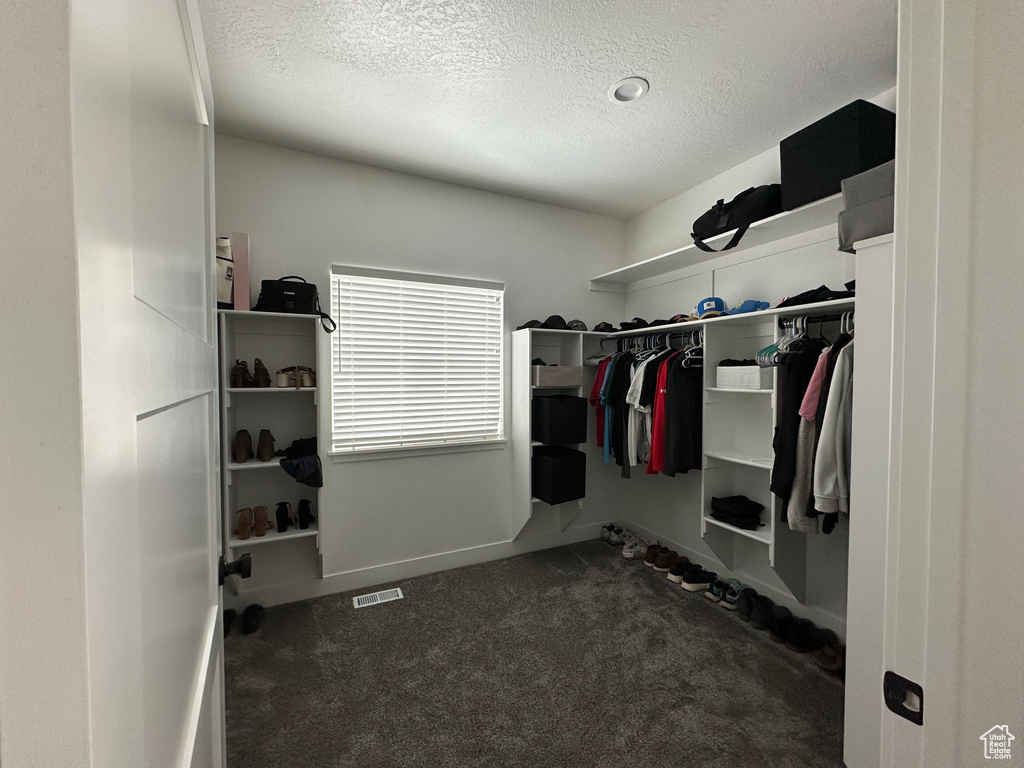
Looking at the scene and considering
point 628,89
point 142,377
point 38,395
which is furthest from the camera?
point 628,89

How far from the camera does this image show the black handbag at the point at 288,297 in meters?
2.58

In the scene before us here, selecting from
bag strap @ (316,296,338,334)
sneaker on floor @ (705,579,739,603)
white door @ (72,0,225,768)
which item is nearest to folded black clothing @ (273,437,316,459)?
bag strap @ (316,296,338,334)

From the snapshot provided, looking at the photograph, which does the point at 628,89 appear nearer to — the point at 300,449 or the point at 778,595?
the point at 300,449

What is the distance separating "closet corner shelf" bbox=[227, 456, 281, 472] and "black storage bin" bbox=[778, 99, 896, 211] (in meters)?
3.28

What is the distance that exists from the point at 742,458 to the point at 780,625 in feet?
3.05

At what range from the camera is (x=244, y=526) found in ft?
8.37

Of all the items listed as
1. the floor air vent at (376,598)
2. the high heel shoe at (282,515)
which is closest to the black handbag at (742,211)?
the floor air vent at (376,598)

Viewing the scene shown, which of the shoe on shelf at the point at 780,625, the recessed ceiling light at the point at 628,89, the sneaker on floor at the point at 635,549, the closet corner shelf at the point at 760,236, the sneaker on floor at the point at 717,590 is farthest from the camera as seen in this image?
the sneaker on floor at the point at 635,549

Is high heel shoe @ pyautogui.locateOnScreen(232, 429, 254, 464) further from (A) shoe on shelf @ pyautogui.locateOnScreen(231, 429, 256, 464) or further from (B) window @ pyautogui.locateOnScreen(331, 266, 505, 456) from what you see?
(B) window @ pyautogui.locateOnScreen(331, 266, 505, 456)

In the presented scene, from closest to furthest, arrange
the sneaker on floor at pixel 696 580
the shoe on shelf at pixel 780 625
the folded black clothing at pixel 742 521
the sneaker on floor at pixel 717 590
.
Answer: the shoe on shelf at pixel 780 625, the folded black clothing at pixel 742 521, the sneaker on floor at pixel 717 590, the sneaker on floor at pixel 696 580

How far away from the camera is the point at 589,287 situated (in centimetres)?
391

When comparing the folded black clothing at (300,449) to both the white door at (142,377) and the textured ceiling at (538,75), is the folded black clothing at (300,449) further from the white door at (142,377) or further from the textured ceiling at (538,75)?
the white door at (142,377)

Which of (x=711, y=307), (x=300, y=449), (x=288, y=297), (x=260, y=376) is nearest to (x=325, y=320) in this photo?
(x=288, y=297)

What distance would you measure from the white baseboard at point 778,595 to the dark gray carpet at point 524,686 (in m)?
0.34
